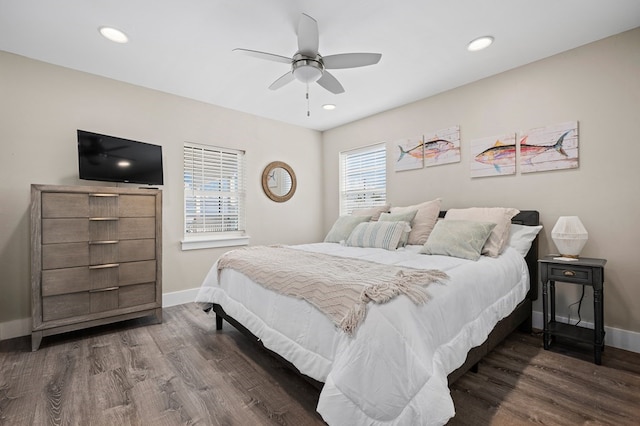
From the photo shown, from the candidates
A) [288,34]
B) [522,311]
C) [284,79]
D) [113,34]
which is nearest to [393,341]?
[522,311]

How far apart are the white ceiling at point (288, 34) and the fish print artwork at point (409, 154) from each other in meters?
0.69

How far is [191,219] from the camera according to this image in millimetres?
3822

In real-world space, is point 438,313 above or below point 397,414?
above

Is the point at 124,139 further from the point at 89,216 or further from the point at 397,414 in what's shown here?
the point at 397,414

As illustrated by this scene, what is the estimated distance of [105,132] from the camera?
3.16 m

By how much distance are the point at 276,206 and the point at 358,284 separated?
3.20 m

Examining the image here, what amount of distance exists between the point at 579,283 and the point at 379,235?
161 centimetres

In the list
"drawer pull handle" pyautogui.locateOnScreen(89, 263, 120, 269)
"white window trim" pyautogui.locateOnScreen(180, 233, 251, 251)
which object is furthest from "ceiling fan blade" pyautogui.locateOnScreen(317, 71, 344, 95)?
"drawer pull handle" pyautogui.locateOnScreen(89, 263, 120, 269)

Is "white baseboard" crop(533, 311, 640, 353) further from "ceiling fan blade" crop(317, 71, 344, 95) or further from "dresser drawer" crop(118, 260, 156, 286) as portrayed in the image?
"dresser drawer" crop(118, 260, 156, 286)

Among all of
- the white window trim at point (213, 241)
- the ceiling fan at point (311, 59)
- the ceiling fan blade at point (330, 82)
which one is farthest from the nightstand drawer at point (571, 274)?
the white window trim at point (213, 241)

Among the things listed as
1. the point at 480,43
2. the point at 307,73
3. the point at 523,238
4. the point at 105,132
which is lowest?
the point at 523,238

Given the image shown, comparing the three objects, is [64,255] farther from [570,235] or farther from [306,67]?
[570,235]

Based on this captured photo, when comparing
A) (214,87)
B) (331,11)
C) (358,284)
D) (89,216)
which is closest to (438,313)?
(358,284)

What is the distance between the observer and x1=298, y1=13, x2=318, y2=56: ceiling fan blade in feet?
6.25
